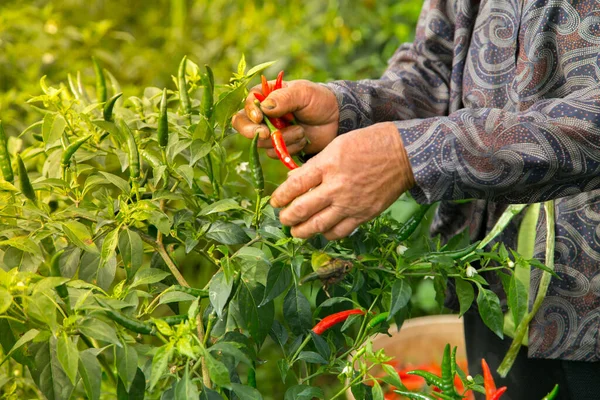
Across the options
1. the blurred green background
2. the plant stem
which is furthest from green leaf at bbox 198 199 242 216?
the blurred green background

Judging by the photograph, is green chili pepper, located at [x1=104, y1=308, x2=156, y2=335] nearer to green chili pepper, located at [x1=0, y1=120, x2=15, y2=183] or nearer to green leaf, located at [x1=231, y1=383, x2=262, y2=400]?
green leaf, located at [x1=231, y1=383, x2=262, y2=400]

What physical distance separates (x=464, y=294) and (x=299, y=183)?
266 mm

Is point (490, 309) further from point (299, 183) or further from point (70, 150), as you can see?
point (70, 150)

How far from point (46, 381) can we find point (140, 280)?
155mm

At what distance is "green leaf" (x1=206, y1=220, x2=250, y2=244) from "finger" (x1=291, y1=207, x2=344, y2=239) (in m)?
0.07

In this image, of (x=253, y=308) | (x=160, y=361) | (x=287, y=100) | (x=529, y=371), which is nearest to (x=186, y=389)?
(x=160, y=361)

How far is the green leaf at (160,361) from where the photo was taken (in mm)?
697

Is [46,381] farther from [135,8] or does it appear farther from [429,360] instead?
[135,8]

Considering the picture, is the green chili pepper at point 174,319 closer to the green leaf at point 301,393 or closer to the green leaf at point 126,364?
the green leaf at point 126,364

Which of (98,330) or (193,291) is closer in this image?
(98,330)

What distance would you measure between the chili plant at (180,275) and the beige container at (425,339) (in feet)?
3.23

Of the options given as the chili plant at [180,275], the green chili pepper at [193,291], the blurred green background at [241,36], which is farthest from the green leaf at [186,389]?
the blurred green background at [241,36]

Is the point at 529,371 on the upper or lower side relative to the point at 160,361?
lower

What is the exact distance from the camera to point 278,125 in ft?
3.48
